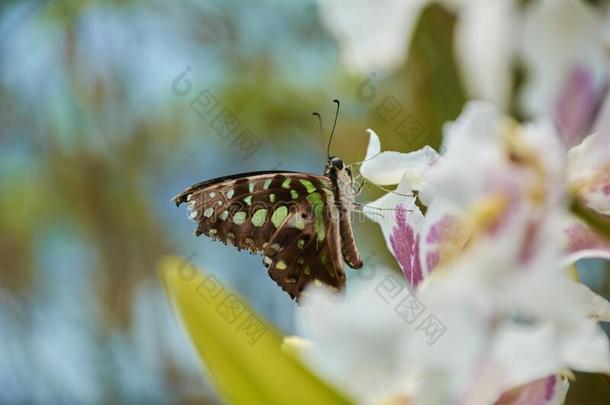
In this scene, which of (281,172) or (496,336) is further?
(281,172)

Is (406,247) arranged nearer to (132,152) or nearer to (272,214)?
(272,214)

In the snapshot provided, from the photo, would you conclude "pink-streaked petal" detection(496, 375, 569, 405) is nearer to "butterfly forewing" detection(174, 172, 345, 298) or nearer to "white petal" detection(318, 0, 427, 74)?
"white petal" detection(318, 0, 427, 74)

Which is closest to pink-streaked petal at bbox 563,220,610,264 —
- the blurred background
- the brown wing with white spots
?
the brown wing with white spots

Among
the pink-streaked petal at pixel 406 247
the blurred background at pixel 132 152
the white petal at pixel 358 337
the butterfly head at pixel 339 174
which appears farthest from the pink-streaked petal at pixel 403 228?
the blurred background at pixel 132 152

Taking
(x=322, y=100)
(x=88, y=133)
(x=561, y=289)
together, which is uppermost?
(x=88, y=133)

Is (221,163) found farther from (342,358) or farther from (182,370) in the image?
(342,358)

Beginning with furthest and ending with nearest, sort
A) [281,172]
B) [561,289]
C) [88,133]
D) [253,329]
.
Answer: [88,133] → [281,172] → [253,329] → [561,289]

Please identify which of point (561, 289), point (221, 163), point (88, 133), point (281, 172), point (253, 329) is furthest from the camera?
point (221, 163)

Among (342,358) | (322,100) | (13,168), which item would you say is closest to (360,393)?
(342,358)
